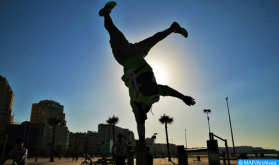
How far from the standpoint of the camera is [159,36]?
421 centimetres

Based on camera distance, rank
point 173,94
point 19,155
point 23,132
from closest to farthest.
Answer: point 173,94, point 19,155, point 23,132

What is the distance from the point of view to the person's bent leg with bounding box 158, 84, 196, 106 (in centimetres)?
342

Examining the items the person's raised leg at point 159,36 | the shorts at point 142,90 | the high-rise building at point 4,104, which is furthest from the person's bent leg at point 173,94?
the high-rise building at point 4,104

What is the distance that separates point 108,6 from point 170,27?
151cm

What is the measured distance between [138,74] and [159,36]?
1399 millimetres

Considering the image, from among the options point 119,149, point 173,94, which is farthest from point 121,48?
point 119,149

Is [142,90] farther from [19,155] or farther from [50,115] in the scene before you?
A: [50,115]

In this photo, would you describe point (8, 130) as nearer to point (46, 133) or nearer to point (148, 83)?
point (46, 133)

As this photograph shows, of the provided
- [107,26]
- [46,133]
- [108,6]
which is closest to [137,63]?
[107,26]

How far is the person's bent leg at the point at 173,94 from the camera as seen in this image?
342cm

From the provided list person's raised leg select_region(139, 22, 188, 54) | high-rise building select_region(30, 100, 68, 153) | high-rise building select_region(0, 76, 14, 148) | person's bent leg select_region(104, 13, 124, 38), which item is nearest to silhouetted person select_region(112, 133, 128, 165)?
person's raised leg select_region(139, 22, 188, 54)

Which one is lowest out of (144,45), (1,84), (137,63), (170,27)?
(137,63)

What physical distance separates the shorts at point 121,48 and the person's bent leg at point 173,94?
844mm

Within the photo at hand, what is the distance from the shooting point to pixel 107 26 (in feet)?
12.2
